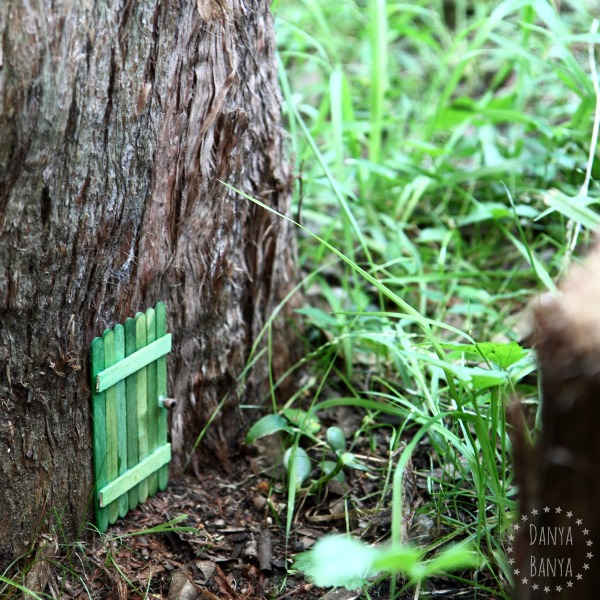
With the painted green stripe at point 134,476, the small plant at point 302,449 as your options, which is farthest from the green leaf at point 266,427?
the painted green stripe at point 134,476

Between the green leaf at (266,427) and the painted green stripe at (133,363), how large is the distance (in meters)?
0.37

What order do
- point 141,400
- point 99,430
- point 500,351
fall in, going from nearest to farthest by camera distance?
point 500,351
point 99,430
point 141,400

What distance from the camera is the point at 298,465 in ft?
6.70

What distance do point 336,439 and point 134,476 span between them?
1.74 ft

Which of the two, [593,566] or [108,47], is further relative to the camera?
[108,47]

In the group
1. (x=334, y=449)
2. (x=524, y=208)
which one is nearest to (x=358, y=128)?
(x=524, y=208)

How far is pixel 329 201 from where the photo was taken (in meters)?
2.95

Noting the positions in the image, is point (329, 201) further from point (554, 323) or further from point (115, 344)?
point (554, 323)

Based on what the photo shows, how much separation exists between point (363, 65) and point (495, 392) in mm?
2872

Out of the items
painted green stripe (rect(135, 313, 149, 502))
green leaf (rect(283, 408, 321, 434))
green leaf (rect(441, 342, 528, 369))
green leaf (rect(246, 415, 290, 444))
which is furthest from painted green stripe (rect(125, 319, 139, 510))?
green leaf (rect(441, 342, 528, 369))

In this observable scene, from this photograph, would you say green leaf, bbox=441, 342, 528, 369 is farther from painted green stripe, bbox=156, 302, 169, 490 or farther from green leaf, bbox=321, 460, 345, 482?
painted green stripe, bbox=156, 302, 169, 490

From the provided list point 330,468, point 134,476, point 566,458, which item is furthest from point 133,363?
point 566,458

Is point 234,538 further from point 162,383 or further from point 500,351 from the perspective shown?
point 500,351

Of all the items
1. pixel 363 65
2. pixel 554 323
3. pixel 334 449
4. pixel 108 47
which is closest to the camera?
pixel 554 323
